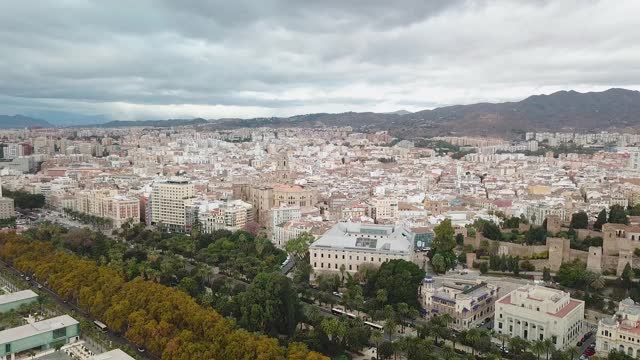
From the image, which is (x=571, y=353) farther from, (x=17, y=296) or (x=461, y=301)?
(x=17, y=296)

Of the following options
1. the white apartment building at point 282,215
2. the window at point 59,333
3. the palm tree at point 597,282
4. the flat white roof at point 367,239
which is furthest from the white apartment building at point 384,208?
the window at point 59,333

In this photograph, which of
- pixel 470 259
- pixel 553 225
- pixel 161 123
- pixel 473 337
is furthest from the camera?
pixel 161 123

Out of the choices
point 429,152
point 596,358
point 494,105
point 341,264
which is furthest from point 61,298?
point 494,105

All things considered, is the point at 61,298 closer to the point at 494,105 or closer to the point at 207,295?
the point at 207,295

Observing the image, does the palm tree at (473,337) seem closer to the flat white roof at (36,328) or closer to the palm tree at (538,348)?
the palm tree at (538,348)

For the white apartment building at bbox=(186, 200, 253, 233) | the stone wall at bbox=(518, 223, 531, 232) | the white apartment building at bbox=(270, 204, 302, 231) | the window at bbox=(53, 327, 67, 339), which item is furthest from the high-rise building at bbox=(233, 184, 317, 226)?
the window at bbox=(53, 327, 67, 339)

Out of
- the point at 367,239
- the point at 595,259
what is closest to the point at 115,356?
the point at 367,239

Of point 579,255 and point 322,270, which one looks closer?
point 579,255
